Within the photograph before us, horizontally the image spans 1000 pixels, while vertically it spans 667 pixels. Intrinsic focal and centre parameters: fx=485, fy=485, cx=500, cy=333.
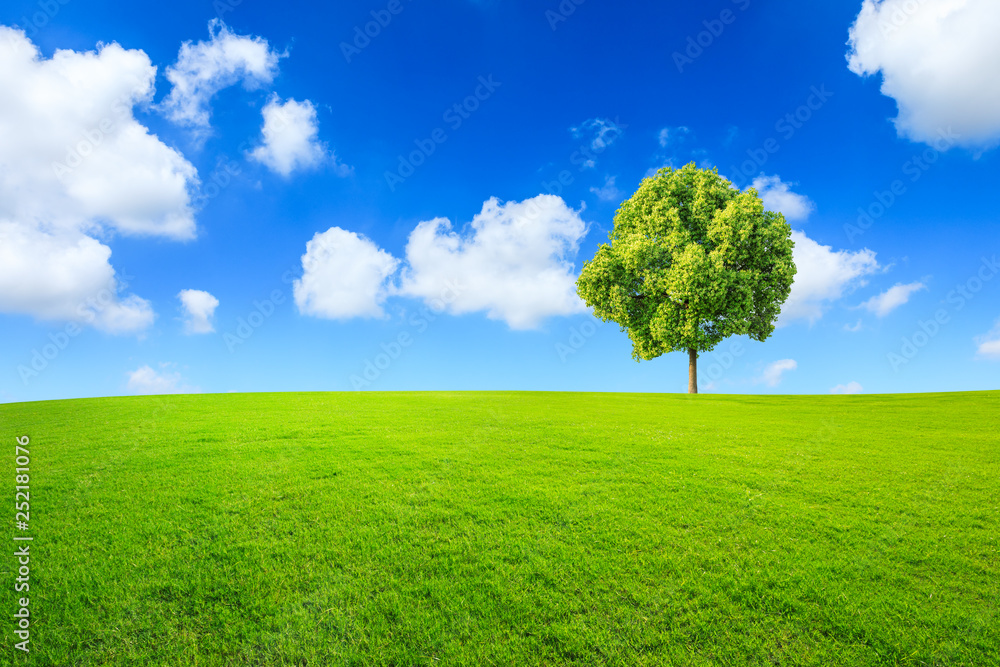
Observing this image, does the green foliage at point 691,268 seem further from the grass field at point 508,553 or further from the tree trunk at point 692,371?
the grass field at point 508,553

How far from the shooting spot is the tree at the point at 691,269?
33.7 meters

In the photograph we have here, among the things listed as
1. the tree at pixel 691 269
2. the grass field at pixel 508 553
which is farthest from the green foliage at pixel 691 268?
the grass field at pixel 508 553

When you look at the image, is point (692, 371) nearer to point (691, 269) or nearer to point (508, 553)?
point (691, 269)

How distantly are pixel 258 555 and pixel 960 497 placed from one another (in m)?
13.2

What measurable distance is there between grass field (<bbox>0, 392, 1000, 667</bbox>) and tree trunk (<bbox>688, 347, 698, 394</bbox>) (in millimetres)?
21925

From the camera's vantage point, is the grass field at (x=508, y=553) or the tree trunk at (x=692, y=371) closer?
the grass field at (x=508, y=553)

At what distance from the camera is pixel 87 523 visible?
857cm

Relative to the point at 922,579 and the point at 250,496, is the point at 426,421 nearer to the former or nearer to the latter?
the point at 250,496

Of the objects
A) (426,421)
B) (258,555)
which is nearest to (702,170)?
(426,421)

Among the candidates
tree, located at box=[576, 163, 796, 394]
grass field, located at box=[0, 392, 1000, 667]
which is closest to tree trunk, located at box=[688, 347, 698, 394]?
tree, located at box=[576, 163, 796, 394]

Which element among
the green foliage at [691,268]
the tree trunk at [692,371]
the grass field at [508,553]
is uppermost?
the green foliage at [691,268]

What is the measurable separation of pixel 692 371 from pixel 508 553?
32.7m

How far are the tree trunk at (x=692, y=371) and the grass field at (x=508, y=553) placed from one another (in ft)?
71.9

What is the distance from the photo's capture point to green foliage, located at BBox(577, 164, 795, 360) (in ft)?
111
